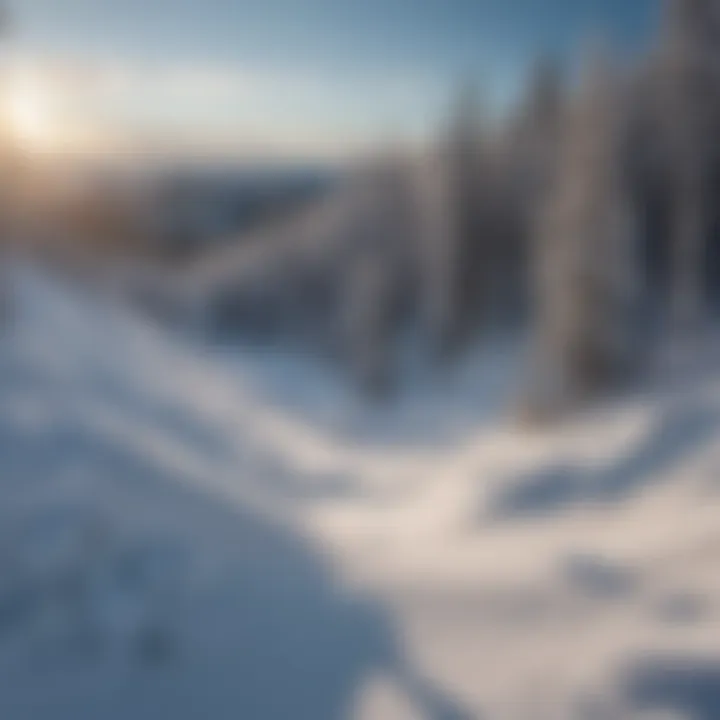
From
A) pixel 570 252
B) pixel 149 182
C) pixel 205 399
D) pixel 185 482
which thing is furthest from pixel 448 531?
pixel 149 182

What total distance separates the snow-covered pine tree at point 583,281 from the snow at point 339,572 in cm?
469

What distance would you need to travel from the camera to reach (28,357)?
1195 centimetres

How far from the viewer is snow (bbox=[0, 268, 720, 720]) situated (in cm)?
603

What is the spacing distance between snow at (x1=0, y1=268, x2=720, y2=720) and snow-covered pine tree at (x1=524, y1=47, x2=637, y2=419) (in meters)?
4.69

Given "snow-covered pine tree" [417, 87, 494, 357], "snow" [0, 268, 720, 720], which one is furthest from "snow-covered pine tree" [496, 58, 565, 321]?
"snow" [0, 268, 720, 720]

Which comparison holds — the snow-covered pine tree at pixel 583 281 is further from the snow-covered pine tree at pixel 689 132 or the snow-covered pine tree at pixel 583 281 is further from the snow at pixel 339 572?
the snow at pixel 339 572

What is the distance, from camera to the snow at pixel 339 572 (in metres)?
6.03

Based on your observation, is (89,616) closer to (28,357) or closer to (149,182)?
(28,357)

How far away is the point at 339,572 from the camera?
8.21 meters

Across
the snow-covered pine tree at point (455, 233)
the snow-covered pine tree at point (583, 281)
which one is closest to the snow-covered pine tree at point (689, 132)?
the snow-covered pine tree at point (583, 281)

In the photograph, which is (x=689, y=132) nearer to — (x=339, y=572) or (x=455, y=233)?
(x=455, y=233)

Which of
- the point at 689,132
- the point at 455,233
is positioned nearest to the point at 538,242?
the point at 689,132

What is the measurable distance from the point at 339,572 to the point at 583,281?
12.6 metres

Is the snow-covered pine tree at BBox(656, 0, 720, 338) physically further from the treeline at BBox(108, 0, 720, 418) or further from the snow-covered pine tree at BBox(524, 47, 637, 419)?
the snow-covered pine tree at BBox(524, 47, 637, 419)
